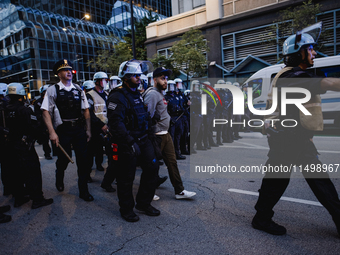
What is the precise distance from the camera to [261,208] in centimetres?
305

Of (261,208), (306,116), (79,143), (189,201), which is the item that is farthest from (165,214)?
(306,116)

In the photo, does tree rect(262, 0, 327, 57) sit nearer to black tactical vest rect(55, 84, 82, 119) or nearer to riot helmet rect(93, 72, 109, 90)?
riot helmet rect(93, 72, 109, 90)

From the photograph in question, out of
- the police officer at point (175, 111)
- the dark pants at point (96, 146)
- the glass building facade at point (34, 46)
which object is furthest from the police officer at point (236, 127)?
the glass building facade at point (34, 46)

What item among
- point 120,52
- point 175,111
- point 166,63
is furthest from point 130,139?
point 120,52

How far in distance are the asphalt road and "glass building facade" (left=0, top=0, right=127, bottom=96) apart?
27.0 meters

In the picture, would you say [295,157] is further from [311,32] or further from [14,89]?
[14,89]

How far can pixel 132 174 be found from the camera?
3.56 meters

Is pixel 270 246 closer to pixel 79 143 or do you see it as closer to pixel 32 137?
pixel 79 143

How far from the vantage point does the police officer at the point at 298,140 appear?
108 inches

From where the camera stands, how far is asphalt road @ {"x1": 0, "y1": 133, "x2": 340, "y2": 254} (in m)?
2.82

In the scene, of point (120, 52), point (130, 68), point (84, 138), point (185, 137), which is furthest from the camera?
point (120, 52)

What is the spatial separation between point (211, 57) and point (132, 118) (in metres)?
19.3

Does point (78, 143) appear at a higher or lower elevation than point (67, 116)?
lower

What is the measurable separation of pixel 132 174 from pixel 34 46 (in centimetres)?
3199
